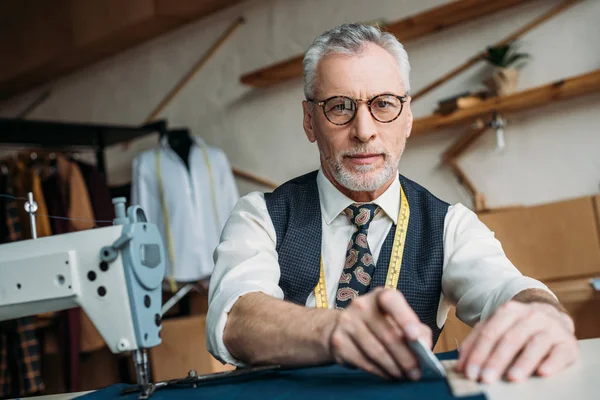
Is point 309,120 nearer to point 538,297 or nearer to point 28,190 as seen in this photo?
point 538,297

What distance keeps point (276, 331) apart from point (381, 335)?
0.94 ft

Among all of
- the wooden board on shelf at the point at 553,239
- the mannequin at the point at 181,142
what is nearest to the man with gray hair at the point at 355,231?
the wooden board on shelf at the point at 553,239

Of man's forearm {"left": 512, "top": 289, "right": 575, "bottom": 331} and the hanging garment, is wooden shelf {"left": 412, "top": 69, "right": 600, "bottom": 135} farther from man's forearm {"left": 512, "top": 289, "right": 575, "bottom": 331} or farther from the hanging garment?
the hanging garment

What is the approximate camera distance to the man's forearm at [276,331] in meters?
1.14

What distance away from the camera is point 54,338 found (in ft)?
13.1

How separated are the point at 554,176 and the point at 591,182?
18 centimetres

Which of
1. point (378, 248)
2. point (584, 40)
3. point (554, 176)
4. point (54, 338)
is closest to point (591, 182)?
point (554, 176)

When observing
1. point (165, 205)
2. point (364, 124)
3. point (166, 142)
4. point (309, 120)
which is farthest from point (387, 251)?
point (166, 142)

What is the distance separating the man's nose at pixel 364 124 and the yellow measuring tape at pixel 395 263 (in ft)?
0.76

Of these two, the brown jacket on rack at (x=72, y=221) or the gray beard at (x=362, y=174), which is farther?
the brown jacket on rack at (x=72, y=221)

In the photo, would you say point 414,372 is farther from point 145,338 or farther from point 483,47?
point 483,47

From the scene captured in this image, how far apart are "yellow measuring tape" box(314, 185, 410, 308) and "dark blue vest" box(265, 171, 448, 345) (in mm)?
10

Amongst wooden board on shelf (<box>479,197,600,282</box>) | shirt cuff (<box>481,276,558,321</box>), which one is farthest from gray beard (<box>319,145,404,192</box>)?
wooden board on shelf (<box>479,197,600,282</box>)

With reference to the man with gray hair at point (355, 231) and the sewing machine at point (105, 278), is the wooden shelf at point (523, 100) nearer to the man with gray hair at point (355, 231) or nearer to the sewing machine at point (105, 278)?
the man with gray hair at point (355, 231)
